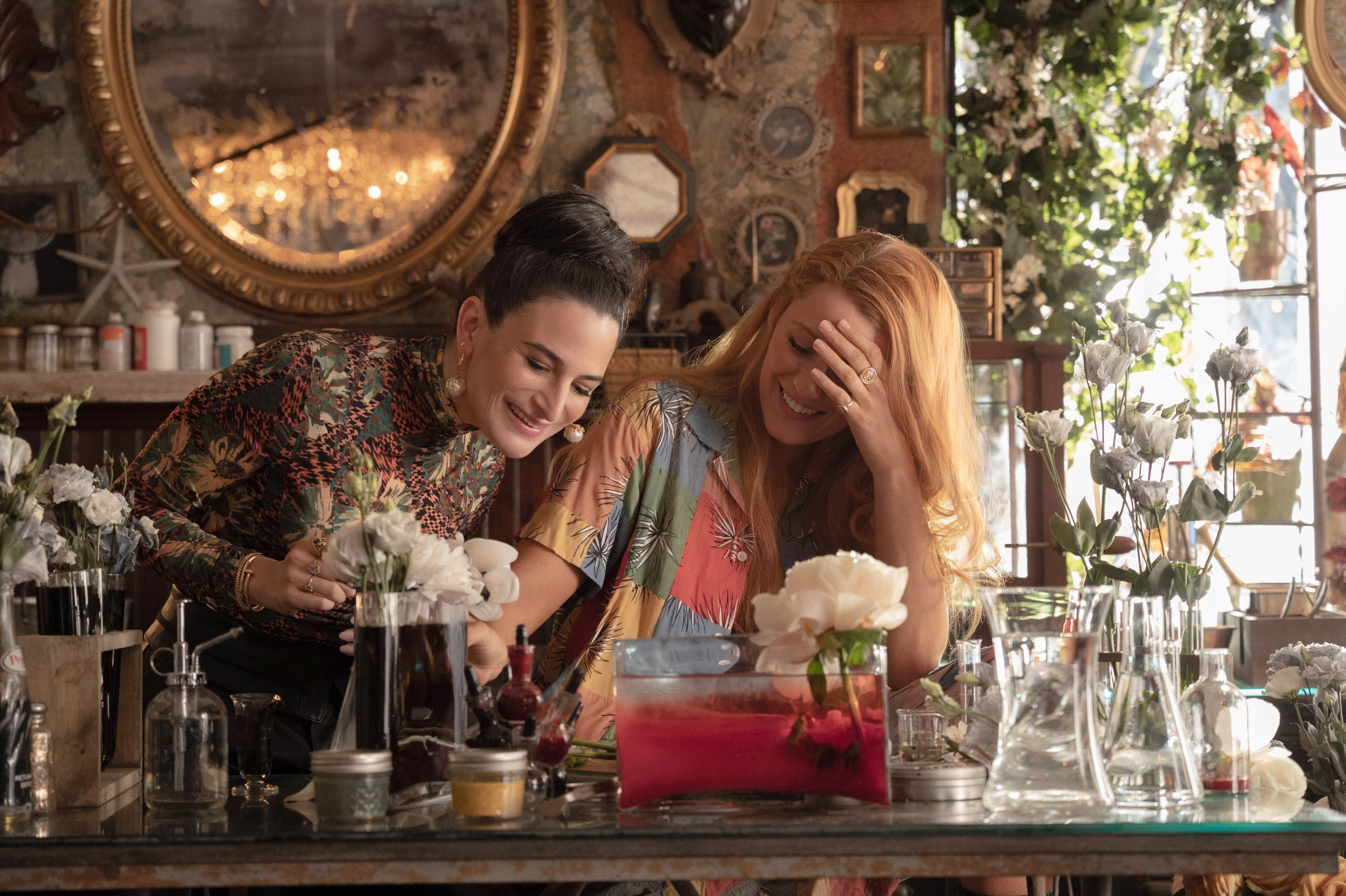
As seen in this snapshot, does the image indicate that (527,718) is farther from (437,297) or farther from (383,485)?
(437,297)

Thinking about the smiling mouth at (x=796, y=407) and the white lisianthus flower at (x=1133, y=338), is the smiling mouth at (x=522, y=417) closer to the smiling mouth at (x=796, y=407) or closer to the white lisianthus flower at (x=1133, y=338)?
the smiling mouth at (x=796, y=407)

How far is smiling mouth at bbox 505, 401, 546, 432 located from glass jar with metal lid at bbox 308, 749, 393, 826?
0.78 metres

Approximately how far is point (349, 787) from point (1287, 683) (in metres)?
1.28

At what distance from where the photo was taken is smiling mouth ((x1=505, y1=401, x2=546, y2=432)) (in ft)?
5.90

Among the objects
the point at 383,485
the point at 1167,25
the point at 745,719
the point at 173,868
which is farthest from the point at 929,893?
the point at 1167,25

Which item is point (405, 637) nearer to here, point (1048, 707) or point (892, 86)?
point (1048, 707)

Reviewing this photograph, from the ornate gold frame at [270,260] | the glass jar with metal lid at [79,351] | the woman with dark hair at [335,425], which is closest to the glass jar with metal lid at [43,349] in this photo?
the glass jar with metal lid at [79,351]

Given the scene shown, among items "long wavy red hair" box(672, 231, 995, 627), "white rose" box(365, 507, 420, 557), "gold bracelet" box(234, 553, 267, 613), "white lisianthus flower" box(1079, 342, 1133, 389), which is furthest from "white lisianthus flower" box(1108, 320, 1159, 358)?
"gold bracelet" box(234, 553, 267, 613)

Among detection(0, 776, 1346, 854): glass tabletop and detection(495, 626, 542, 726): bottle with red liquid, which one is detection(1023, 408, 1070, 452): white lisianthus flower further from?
detection(495, 626, 542, 726): bottle with red liquid

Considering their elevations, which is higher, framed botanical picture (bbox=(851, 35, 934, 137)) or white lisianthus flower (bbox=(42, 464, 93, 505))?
framed botanical picture (bbox=(851, 35, 934, 137))

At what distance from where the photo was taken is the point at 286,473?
6.08ft

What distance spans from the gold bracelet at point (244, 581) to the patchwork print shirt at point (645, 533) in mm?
365

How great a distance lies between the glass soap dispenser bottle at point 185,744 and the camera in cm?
115

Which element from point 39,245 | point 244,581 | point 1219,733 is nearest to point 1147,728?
point 1219,733
